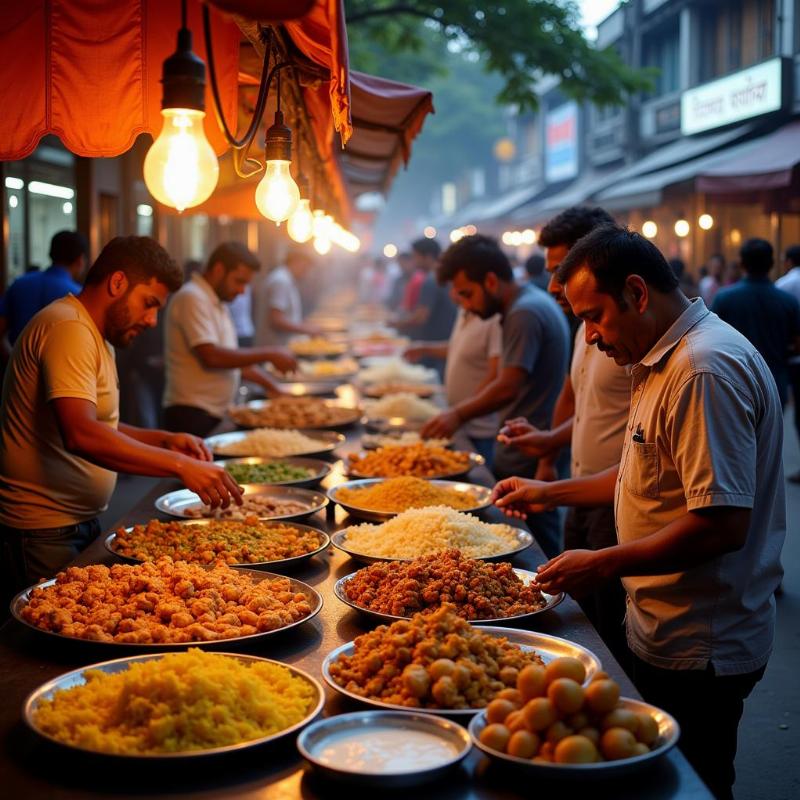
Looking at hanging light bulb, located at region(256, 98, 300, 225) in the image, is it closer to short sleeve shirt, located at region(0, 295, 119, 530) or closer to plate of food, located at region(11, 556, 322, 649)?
short sleeve shirt, located at region(0, 295, 119, 530)

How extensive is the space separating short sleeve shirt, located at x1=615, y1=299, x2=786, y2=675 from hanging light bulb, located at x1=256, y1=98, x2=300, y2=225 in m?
1.44

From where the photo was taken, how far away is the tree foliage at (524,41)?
41.4ft

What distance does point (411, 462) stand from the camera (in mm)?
5363

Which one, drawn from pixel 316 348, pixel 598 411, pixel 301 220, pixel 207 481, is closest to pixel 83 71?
pixel 207 481

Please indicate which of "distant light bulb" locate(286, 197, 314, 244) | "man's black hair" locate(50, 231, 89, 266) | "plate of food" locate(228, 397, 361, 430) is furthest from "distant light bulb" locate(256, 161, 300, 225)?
"man's black hair" locate(50, 231, 89, 266)

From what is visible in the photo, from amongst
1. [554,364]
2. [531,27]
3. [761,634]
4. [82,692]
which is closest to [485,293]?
[554,364]

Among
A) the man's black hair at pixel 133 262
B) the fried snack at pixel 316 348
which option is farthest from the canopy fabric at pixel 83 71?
the fried snack at pixel 316 348

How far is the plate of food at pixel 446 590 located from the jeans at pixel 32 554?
1.46m

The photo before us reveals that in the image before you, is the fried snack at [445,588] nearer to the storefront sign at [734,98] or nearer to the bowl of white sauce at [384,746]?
the bowl of white sauce at [384,746]

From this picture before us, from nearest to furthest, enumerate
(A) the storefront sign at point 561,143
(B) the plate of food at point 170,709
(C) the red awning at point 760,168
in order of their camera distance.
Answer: (B) the plate of food at point 170,709
(C) the red awning at point 760,168
(A) the storefront sign at point 561,143

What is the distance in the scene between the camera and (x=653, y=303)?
3.00 m

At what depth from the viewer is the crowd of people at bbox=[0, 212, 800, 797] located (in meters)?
2.84

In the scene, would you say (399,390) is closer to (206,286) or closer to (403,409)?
(403,409)

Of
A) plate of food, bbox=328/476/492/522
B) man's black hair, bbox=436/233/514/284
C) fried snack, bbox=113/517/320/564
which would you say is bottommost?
fried snack, bbox=113/517/320/564
